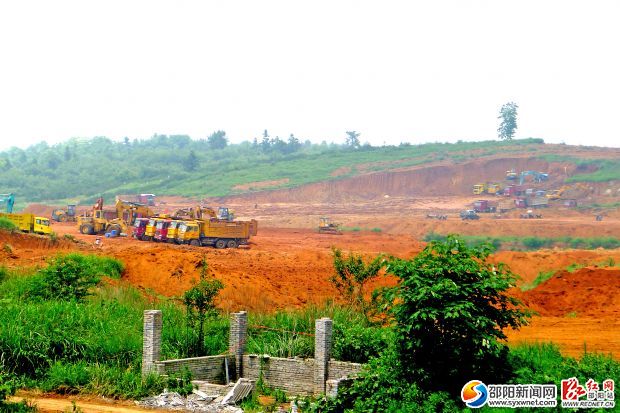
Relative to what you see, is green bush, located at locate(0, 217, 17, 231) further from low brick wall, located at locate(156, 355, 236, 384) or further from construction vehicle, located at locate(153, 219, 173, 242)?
low brick wall, located at locate(156, 355, 236, 384)

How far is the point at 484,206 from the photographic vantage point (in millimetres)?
74688

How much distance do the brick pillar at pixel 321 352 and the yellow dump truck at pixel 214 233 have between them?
28510mm

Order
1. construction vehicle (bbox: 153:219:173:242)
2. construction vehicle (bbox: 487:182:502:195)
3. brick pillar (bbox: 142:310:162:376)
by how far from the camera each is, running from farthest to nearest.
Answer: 1. construction vehicle (bbox: 487:182:502:195)
2. construction vehicle (bbox: 153:219:173:242)
3. brick pillar (bbox: 142:310:162:376)

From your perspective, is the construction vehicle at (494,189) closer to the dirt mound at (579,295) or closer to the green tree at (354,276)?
the dirt mound at (579,295)

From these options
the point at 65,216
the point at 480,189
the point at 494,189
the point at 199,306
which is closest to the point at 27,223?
the point at 65,216

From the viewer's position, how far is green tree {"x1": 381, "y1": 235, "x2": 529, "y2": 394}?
16.0 m

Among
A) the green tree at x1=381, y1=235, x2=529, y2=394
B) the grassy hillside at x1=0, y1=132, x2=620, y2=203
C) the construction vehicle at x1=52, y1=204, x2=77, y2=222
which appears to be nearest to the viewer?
the green tree at x1=381, y1=235, x2=529, y2=394

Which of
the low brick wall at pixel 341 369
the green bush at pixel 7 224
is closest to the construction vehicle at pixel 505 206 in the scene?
the green bush at pixel 7 224

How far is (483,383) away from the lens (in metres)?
16.0

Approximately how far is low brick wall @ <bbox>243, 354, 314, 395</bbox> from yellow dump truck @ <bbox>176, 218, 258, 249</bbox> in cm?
2689

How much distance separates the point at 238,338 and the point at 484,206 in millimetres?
57515

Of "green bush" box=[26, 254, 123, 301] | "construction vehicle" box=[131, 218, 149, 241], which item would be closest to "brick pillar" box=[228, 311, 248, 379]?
"green bush" box=[26, 254, 123, 301]

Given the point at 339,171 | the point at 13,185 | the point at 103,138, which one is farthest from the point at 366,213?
the point at 103,138

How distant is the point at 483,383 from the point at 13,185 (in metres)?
105
